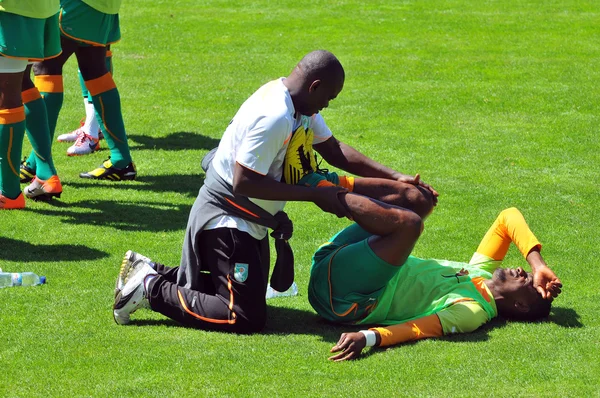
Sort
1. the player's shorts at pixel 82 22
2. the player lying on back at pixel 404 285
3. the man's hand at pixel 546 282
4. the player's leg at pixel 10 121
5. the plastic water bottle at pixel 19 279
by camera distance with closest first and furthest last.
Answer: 1. the player lying on back at pixel 404 285
2. the man's hand at pixel 546 282
3. the plastic water bottle at pixel 19 279
4. the player's leg at pixel 10 121
5. the player's shorts at pixel 82 22

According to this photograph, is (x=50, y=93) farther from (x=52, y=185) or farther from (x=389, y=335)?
(x=389, y=335)

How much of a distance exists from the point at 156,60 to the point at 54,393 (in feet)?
27.9

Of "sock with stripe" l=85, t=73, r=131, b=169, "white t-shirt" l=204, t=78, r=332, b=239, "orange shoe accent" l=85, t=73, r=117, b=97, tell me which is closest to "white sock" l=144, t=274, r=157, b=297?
"white t-shirt" l=204, t=78, r=332, b=239

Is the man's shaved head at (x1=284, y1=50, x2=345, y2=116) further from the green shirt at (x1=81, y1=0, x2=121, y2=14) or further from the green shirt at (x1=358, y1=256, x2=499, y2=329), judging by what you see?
the green shirt at (x1=81, y1=0, x2=121, y2=14)

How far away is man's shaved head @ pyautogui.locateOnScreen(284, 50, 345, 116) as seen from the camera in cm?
511

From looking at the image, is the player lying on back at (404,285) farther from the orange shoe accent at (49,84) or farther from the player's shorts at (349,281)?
the orange shoe accent at (49,84)

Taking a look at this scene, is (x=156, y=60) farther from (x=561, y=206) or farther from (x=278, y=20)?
(x=561, y=206)

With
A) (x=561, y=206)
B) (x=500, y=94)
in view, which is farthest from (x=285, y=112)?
(x=500, y=94)

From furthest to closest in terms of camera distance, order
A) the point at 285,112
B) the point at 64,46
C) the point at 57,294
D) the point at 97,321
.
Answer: the point at 64,46 < the point at 57,294 < the point at 97,321 < the point at 285,112

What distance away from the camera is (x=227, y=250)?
17.2 ft

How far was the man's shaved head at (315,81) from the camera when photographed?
5.11m

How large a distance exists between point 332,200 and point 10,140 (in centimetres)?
329

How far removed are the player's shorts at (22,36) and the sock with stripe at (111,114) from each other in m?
1.00

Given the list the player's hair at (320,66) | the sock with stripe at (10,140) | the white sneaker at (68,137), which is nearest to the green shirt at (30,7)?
the sock with stripe at (10,140)
